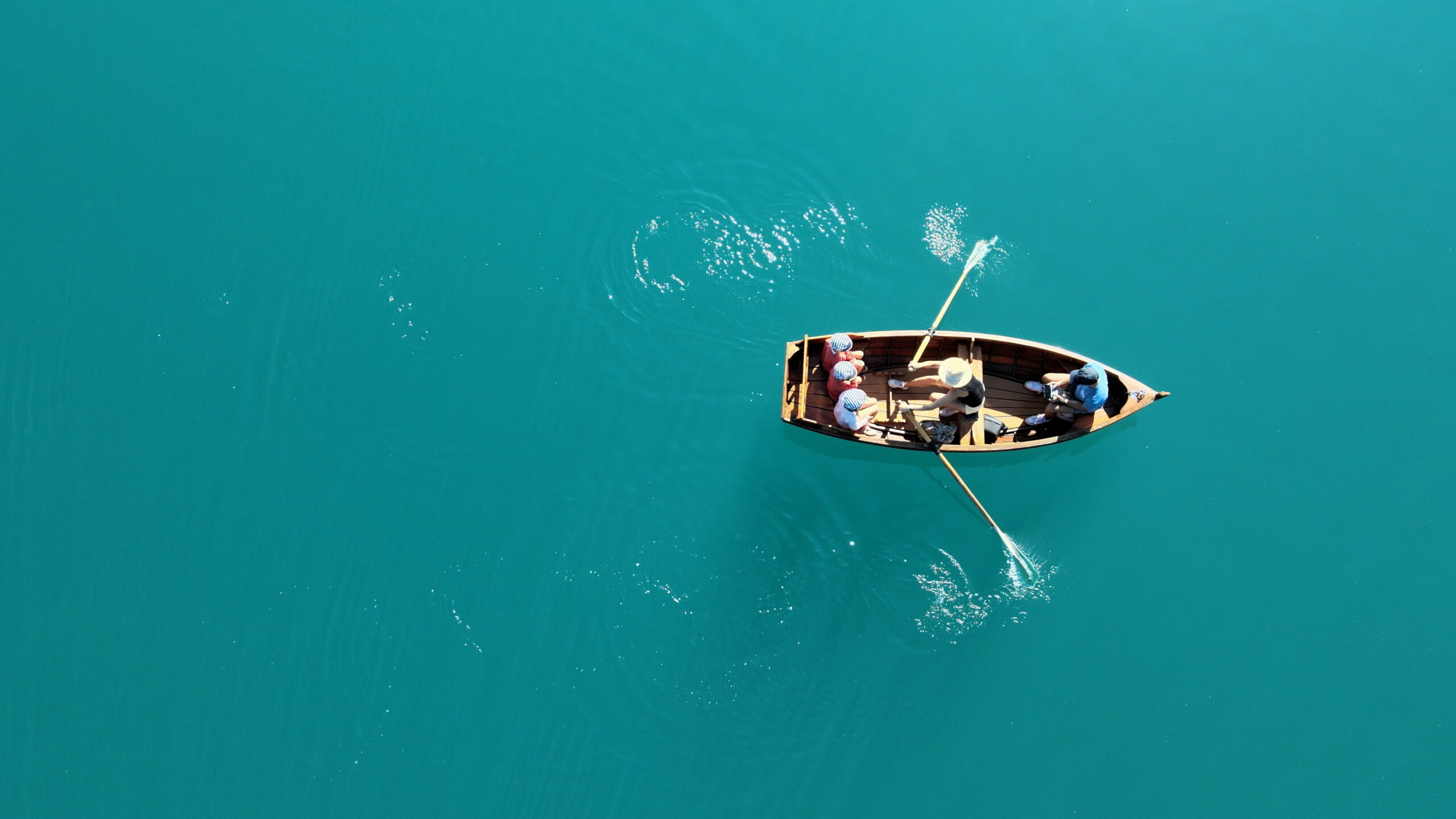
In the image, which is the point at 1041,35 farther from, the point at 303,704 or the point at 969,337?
the point at 303,704

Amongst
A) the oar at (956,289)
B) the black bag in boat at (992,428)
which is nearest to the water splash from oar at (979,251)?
the oar at (956,289)

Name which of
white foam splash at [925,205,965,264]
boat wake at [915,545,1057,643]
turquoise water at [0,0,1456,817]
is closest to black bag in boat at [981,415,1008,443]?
turquoise water at [0,0,1456,817]

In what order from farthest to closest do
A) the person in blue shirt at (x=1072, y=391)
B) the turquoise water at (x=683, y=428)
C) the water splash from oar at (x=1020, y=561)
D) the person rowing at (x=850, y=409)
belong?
the water splash from oar at (x=1020, y=561) < the turquoise water at (x=683, y=428) < the person rowing at (x=850, y=409) < the person in blue shirt at (x=1072, y=391)

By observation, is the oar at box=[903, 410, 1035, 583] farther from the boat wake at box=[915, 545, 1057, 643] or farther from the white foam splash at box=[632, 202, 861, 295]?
the white foam splash at box=[632, 202, 861, 295]

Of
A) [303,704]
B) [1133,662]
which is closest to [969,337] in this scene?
[1133,662]

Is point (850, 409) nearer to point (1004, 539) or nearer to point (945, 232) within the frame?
point (1004, 539)

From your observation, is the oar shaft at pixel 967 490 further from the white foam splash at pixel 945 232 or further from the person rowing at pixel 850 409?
the white foam splash at pixel 945 232

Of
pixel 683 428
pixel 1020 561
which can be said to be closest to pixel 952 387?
pixel 1020 561
